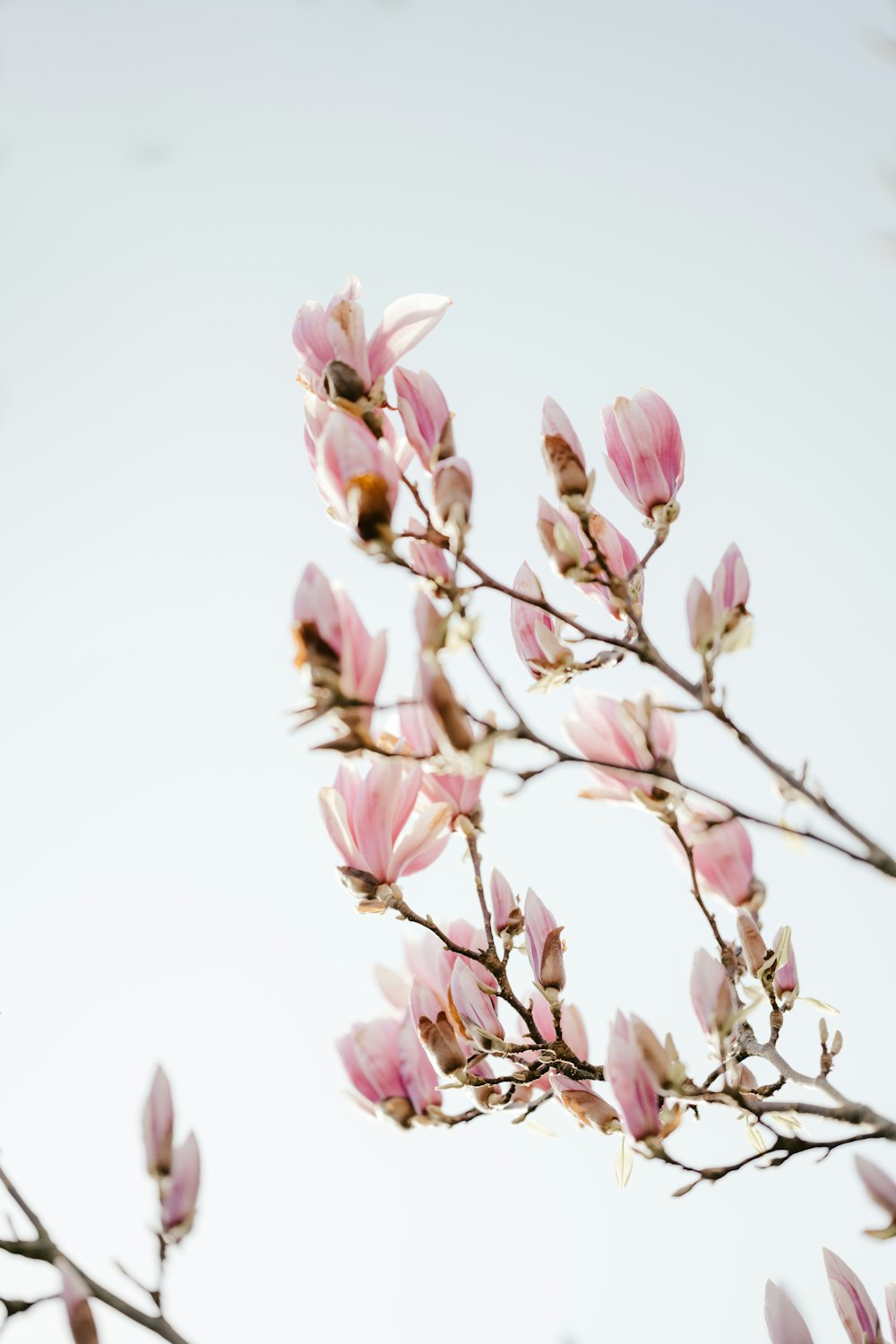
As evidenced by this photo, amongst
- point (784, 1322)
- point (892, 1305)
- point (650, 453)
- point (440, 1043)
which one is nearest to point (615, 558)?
point (650, 453)

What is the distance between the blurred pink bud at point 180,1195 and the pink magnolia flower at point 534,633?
733mm

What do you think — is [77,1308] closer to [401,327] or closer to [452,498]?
[452,498]

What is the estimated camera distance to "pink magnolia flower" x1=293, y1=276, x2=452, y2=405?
1.26 m

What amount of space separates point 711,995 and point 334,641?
2.01 feet

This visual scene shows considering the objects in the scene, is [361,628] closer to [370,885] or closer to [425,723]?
[425,723]

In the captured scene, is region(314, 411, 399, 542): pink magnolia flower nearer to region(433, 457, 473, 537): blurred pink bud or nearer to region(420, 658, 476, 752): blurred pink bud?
region(433, 457, 473, 537): blurred pink bud

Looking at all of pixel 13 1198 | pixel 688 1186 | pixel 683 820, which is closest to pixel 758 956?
pixel 683 820

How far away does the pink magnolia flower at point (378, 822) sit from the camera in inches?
50.9

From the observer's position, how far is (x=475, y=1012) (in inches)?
53.3

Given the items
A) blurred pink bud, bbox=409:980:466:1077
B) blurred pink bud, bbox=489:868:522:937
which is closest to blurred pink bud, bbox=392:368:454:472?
blurred pink bud, bbox=489:868:522:937

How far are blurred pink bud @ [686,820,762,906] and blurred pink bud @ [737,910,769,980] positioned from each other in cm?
4

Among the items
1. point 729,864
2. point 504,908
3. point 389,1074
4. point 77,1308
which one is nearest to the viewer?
point 77,1308

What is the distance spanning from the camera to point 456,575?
1185 mm

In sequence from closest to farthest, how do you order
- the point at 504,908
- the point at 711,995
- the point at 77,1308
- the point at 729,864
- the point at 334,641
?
the point at 77,1308, the point at 334,641, the point at 711,995, the point at 729,864, the point at 504,908
